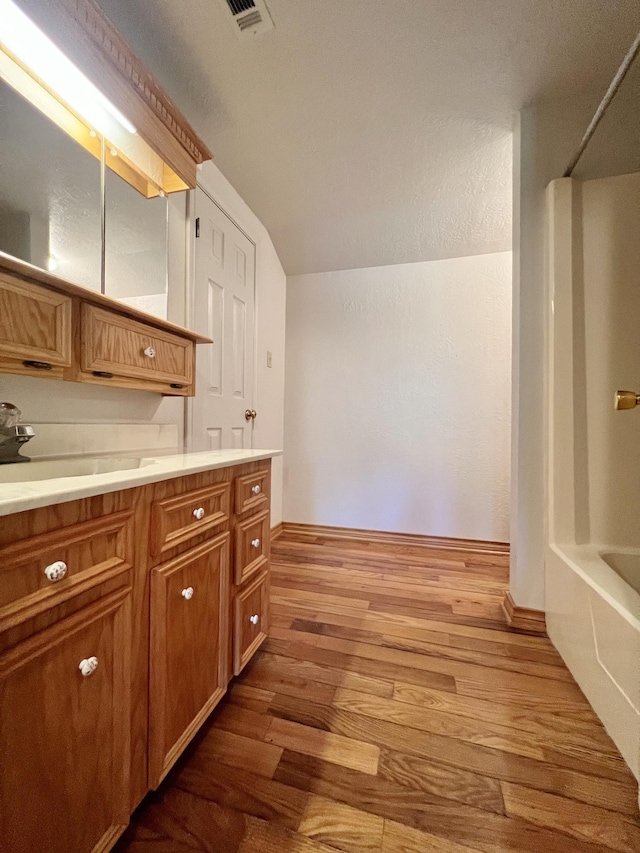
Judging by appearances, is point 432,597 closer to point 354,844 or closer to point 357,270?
point 354,844

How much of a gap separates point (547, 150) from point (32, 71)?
196cm

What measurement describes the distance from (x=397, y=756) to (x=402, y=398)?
80.3 inches

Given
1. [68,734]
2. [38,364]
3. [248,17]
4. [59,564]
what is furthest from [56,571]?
[248,17]

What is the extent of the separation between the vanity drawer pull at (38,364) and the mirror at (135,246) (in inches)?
17.6

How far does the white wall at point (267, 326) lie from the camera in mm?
1949

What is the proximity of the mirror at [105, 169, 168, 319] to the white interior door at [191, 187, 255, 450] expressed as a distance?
0.75 ft

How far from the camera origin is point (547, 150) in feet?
4.64

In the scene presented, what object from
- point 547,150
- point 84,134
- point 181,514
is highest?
point 547,150

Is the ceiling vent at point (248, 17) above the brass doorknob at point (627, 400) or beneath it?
above

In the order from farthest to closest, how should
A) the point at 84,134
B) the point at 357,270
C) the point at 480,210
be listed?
the point at 357,270, the point at 480,210, the point at 84,134

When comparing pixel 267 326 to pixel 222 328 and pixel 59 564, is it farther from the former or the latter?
pixel 59 564

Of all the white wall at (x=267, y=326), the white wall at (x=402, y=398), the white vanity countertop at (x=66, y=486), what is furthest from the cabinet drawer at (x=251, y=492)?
the white wall at (x=402, y=398)

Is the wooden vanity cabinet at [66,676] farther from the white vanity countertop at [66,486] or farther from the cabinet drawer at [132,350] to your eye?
the cabinet drawer at [132,350]

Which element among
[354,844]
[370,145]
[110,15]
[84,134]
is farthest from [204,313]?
[354,844]
